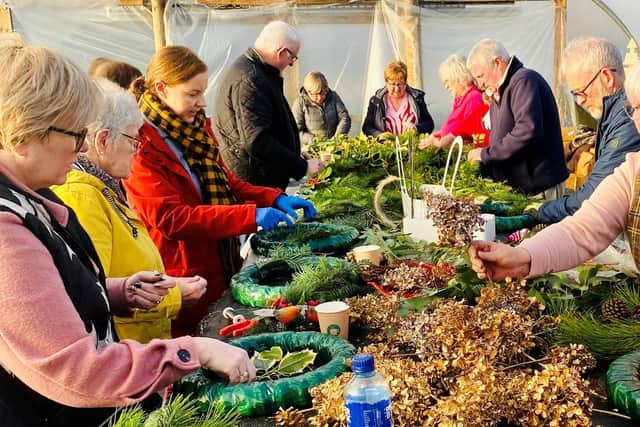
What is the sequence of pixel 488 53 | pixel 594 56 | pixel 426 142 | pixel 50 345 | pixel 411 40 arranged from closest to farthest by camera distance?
pixel 50 345 → pixel 594 56 → pixel 488 53 → pixel 426 142 → pixel 411 40

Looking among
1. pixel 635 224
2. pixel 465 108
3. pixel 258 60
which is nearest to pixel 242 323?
pixel 635 224

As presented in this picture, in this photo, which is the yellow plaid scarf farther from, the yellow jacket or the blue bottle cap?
the blue bottle cap

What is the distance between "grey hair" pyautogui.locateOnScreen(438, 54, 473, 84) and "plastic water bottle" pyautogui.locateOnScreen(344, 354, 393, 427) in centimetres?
535

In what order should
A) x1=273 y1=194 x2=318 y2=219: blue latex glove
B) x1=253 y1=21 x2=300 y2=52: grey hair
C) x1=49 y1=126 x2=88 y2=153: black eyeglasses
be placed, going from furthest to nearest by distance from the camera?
1. x1=253 y1=21 x2=300 y2=52: grey hair
2. x1=273 y1=194 x2=318 y2=219: blue latex glove
3. x1=49 y1=126 x2=88 y2=153: black eyeglasses

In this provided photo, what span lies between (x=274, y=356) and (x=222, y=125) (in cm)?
274

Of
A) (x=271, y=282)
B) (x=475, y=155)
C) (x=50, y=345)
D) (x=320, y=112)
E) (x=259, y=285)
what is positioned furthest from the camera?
(x=320, y=112)

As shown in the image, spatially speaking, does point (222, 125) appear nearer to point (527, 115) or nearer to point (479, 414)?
point (527, 115)

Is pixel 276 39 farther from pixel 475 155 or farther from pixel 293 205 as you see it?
pixel 475 155

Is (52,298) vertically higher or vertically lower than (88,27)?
lower

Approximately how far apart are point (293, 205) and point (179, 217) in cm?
76


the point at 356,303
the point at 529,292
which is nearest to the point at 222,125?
the point at 356,303

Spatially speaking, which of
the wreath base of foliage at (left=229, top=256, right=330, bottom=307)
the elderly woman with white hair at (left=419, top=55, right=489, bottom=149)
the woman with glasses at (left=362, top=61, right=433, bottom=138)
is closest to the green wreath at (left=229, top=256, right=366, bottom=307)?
the wreath base of foliage at (left=229, top=256, right=330, bottom=307)

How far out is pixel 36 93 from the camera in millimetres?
1281

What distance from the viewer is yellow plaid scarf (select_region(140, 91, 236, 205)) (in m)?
2.86
